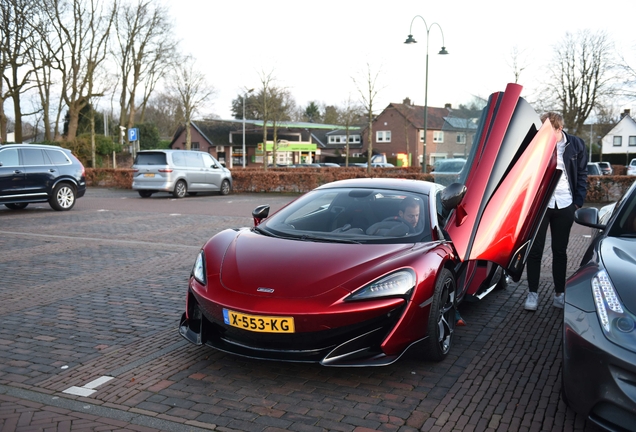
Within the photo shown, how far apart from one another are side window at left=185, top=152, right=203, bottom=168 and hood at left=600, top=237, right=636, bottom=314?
61.0ft

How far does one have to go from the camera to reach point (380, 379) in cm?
Result: 412

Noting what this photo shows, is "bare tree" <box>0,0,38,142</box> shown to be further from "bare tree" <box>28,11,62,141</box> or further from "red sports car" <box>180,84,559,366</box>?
"red sports car" <box>180,84,559,366</box>

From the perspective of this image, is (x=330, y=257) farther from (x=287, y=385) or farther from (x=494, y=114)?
(x=494, y=114)

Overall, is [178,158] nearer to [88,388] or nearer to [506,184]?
[506,184]

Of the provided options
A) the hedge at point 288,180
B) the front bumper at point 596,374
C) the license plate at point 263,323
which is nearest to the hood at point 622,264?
the front bumper at point 596,374

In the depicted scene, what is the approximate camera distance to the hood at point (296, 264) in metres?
3.96

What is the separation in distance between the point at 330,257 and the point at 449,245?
44.5 inches

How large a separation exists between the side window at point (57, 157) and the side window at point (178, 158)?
5.30m

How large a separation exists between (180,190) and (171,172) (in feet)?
2.50

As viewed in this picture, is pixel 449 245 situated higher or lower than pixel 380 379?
higher

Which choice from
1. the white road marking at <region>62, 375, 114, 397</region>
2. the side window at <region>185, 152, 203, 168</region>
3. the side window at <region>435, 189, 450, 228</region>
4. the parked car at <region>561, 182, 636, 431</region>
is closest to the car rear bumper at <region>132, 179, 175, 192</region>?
the side window at <region>185, 152, 203, 168</region>

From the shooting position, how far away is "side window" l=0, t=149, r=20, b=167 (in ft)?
46.4

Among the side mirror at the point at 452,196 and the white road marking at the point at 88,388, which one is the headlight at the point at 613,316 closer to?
the side mirror at the point at 452,196

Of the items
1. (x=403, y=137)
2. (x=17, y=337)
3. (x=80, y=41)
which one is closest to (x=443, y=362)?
(x=17, y=337)
